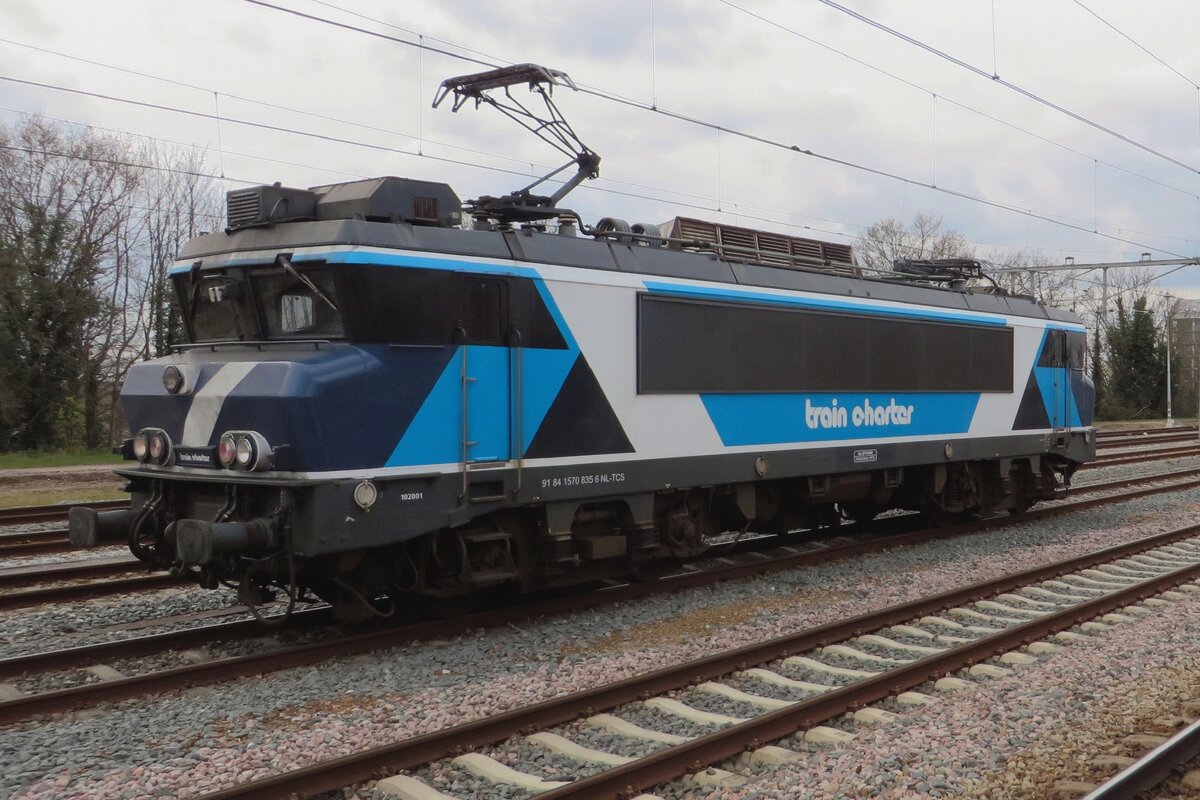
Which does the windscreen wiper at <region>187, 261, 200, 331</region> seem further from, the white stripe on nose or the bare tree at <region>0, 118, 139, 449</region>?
the bare tree at <region>0, 118, 139, 449</region>

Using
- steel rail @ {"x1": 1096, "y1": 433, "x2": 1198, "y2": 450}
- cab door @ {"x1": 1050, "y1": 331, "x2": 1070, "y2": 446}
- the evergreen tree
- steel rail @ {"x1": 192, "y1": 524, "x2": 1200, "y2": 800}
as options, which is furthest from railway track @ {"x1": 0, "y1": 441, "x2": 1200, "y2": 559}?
the evergreen tree

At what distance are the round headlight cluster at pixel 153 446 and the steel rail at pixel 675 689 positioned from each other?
351 cm

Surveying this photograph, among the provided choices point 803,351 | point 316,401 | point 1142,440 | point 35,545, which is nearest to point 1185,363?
point 1142,440

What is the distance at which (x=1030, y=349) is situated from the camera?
1496cm

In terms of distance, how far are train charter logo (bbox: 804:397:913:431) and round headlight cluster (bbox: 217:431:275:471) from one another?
608cm

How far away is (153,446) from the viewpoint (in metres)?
7.92

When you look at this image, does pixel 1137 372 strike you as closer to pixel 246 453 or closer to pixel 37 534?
pixel 37 534

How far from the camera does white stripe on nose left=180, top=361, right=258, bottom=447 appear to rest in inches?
292

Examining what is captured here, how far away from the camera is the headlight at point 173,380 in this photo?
777 centimetres

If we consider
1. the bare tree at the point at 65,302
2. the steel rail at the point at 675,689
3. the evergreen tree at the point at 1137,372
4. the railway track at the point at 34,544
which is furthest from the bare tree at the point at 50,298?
the evergreen tree at the point at 1137,372

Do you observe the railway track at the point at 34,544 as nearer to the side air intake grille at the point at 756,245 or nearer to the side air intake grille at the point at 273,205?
the side air intake grille at the point at 273,205

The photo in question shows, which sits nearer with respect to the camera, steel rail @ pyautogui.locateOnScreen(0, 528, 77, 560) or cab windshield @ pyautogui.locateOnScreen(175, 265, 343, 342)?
cab windshield @ pyautogui.locateOnScreen(175, 265, 343, 342)

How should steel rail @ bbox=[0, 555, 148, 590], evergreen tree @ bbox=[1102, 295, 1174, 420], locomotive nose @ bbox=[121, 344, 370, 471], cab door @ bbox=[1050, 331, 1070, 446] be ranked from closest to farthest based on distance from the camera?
1. locomotive nose @ bbox=[121, 344, 370, 471]
2. steel rail @ bbox=[0, 555, 148, 590]
3. cab door @ bbox=[1050, 331, 1070, 446]
4. evergreen tree @ bbox=[1102, 295, 1174, 420]

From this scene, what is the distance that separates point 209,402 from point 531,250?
2.83m
